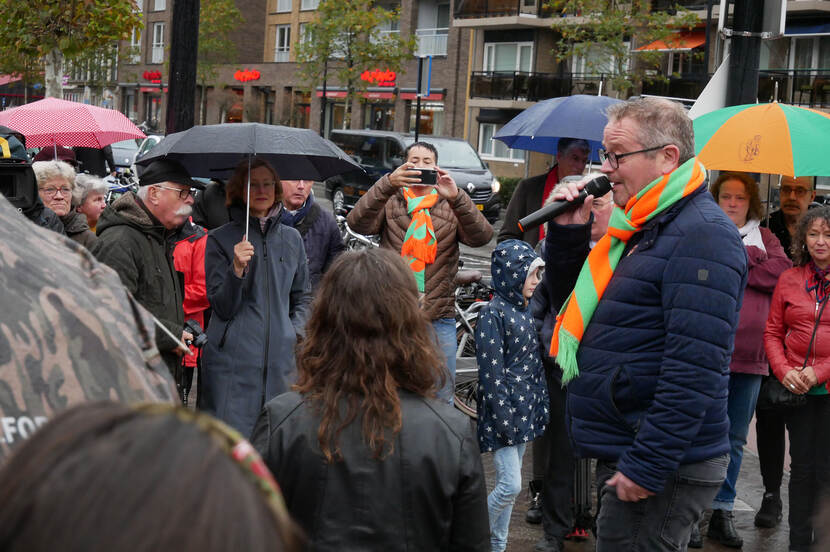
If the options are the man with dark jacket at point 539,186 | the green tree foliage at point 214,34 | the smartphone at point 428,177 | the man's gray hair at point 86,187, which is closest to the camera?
the smartphone at point 428,177

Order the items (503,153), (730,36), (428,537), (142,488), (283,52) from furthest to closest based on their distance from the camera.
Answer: (283,52) → (503,153) → (730,36) → (428,537) → (142,488)

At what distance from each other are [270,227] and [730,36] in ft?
9.85

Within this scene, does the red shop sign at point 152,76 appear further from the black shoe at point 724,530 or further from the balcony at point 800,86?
the black shoe at point 724,530

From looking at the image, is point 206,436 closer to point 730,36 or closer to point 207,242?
point 207,242

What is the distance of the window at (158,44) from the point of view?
66.0m

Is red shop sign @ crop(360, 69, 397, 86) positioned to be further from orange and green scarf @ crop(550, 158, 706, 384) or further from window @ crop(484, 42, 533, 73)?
orange and green scarf @ crop(550, 158, 706, 384)

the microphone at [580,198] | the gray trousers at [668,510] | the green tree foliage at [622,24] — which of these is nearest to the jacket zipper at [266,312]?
the microphone at [580,198]

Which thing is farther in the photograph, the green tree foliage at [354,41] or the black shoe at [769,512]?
the green tree foliage at [354,41]

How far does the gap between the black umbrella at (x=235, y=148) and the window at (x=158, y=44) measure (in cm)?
6348

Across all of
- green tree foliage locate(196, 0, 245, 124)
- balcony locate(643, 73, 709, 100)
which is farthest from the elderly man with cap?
green tree foliage locate(196, 0, 245, 124)

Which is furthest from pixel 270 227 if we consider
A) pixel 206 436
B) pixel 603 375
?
pixel 206 436

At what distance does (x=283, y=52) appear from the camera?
57.4 m

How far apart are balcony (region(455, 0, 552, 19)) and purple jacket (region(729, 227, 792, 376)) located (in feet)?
118

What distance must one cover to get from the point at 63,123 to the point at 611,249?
24.7 ft
